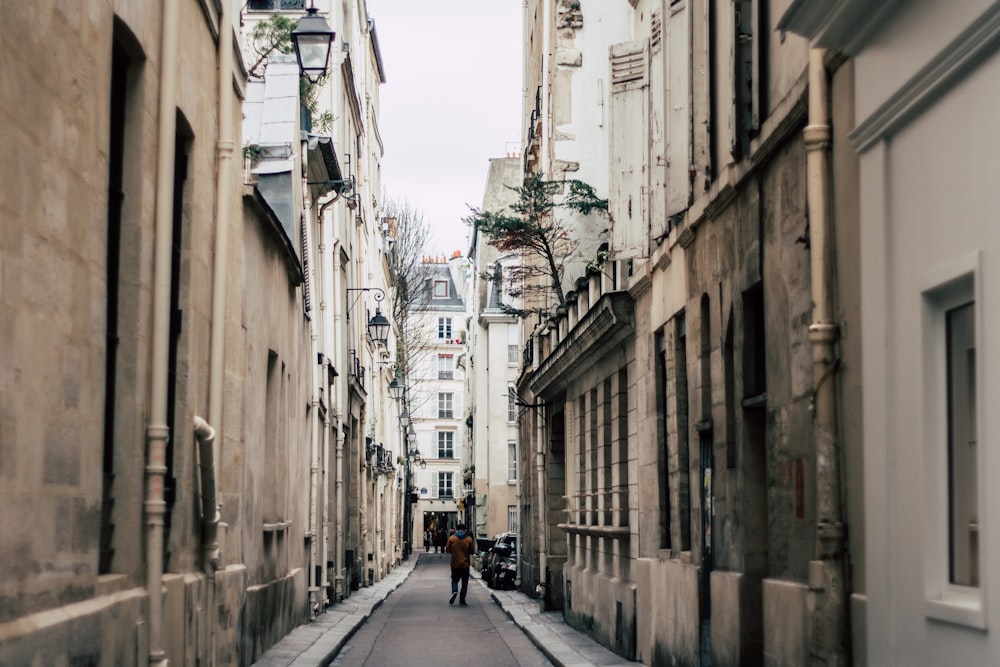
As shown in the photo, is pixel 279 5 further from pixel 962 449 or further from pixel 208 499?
pixel 962 449

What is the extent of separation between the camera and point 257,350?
1525 centimetres

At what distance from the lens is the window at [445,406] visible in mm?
95750

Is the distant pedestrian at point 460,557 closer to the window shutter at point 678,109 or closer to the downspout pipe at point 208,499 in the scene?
the window shutter at point 678,109

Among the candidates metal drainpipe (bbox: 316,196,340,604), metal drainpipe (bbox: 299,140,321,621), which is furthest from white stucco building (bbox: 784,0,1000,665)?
metal drainpipe (bbox: 316,196,340,604)

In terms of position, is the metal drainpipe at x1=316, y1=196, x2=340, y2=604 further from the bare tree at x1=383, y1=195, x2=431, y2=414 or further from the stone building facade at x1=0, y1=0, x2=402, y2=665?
the bare tree at x1=383, y1=195, x2=431, y2=414

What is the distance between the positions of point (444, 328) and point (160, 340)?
9152 cm

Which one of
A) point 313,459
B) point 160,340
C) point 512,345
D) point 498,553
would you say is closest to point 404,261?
point 512,345

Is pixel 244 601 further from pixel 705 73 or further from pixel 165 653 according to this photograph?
pixel 705 73

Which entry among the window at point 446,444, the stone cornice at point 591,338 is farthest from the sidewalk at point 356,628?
the window at point 446,444

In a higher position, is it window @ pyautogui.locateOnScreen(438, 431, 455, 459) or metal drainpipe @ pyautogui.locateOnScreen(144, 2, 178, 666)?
window @ pyautogui.locateOnScreen(438, 431, 455, 459)

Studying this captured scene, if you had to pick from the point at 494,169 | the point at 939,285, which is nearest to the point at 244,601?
the point at 939,285

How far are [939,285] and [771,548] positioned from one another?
422cm

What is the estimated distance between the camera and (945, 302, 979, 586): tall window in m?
6.46

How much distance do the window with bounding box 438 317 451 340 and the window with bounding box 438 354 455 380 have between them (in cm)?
296
